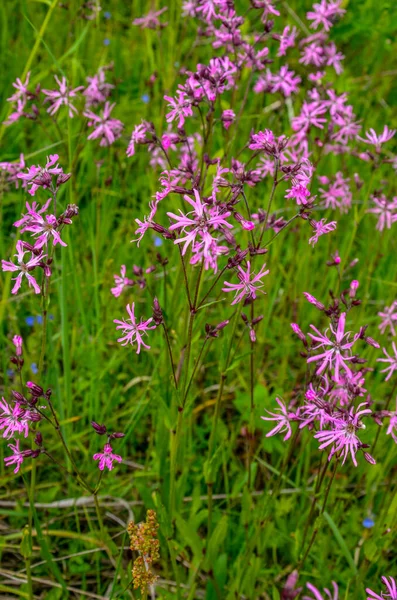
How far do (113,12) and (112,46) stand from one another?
921 mm

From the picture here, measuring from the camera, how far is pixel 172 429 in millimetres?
2514

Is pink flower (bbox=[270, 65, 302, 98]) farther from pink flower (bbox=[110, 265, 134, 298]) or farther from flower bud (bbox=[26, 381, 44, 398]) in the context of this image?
flower bud (bbox=[26, 381, 44, 398])

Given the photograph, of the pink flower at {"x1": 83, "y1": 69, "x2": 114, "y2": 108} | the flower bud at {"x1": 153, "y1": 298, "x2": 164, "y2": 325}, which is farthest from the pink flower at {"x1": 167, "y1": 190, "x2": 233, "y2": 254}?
the pink flower at {"x1": 83, "y1": 69, "x2": 114, "y2": 108}

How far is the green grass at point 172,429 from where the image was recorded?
8.68 feet

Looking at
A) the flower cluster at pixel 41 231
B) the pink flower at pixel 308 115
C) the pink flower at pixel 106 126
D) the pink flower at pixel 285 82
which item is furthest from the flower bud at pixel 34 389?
the pink flower at pixel 285 82

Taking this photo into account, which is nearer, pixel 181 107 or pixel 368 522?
pixel 181 107

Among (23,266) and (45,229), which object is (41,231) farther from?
(23,266)

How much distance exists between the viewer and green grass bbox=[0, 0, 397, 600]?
2.64m

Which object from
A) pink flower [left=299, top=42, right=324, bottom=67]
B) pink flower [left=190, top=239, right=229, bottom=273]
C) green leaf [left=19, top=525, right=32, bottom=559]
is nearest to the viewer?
pink flower [left=190, top=239, right=229, bottom=273]

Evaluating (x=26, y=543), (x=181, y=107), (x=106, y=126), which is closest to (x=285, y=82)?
(x=106, y=126)

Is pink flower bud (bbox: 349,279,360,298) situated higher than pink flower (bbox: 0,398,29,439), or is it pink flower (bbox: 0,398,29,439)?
pink flower bud (bbox: 349,279,360,298)

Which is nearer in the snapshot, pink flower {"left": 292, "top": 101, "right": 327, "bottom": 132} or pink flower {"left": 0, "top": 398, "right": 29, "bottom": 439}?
pink flower {"left": 0, "top": 398, "right": 29, "bottom": 439}

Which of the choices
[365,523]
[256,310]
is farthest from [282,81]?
[365,523]

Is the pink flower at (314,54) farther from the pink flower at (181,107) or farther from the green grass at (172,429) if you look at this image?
the pink flower at (181,107)
